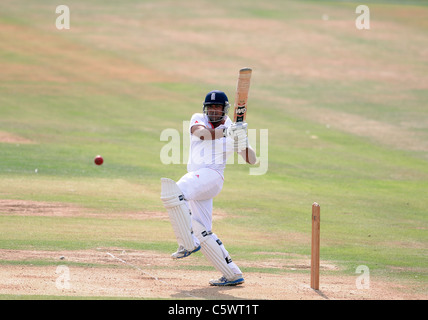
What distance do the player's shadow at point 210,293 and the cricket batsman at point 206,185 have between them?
18 centimetres

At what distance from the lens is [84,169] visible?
19.5 metres

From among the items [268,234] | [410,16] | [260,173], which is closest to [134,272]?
[268,234]

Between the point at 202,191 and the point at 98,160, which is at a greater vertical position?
the point at 98,160

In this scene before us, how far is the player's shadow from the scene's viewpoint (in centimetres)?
890

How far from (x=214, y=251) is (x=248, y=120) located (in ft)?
59.7

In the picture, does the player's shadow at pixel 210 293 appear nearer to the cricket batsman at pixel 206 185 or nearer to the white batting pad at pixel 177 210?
the cricket batsman at pixel 206 185

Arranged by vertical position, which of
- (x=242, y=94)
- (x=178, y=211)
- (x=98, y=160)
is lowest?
(x=178, y=211)

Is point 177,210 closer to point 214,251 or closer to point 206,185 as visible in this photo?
point 206,185

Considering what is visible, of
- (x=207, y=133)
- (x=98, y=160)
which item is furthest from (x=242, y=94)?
(x=98, y=160)

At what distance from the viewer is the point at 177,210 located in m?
9.12

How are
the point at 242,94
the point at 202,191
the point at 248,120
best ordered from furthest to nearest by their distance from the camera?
the point at 248,120
the point at 202,191
the point at 242,94

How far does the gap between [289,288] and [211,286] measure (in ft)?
3.47

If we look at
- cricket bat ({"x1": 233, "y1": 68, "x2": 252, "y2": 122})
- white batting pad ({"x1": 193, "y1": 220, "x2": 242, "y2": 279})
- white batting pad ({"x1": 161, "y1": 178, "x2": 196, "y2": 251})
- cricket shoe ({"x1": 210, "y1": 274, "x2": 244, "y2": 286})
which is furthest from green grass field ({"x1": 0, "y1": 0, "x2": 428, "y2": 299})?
cricket bat ({"x1": 233, "y1": 68, "x2": 252, "y2": 122})

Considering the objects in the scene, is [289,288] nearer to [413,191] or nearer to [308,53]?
[413,191]
